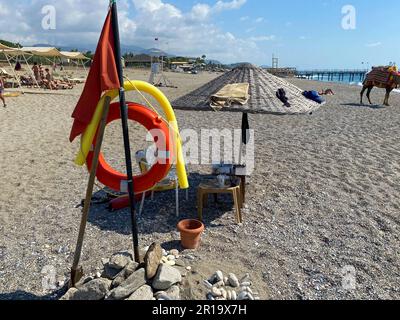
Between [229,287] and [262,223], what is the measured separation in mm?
1397

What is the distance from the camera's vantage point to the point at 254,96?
4176 millimetres

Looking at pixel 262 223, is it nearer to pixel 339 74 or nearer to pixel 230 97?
pixel 230 97

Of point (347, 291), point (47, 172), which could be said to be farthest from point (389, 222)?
point (47, 172)

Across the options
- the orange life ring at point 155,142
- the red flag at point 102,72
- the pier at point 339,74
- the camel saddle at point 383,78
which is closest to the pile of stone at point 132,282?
the orange life ring at point 155,142

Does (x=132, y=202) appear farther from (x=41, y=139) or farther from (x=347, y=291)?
(x=41, y=139)

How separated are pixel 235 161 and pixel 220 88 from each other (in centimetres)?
247

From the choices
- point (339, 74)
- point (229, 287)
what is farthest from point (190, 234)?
point (339, 74)

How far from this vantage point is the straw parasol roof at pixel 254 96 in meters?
3.97

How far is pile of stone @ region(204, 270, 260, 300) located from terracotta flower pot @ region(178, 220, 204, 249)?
0.58 m

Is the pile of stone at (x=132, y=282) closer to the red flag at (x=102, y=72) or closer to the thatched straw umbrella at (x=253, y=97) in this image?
the red flag at (x=102, y=72)

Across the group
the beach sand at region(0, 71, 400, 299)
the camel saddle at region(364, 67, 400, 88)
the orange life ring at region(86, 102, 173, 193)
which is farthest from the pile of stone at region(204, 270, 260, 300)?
the camel saddle at region(364, 67, 400, 88)

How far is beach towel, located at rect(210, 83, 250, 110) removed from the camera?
3.99m

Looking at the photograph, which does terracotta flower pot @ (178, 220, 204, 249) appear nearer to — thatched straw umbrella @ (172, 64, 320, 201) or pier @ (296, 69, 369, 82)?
thatched straw umbrella @ (172, 64, 320, 201)

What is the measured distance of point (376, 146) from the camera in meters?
7.84
